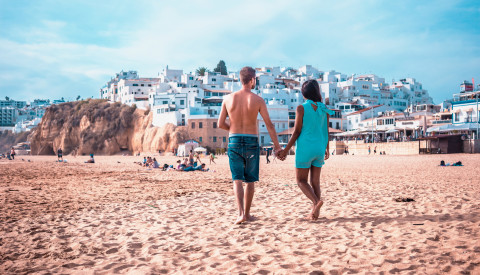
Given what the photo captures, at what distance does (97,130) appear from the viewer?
213 feet

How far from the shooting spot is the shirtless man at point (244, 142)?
4453 mm

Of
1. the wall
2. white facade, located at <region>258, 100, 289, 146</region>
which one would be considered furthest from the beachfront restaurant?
the wall

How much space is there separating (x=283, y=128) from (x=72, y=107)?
43448 mm

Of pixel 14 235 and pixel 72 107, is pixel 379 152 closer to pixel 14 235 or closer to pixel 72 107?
pixel 14 235

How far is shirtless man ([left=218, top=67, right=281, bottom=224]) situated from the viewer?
175 inches

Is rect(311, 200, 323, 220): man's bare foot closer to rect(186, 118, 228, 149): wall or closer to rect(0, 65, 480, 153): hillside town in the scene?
rect(0, 65, 480, 153): hillside town

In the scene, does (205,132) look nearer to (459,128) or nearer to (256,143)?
(459,128)

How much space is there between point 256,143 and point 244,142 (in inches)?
7.4

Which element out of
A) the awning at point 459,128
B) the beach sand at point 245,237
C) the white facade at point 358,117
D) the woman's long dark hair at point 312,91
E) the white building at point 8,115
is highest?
the white building at point 8,115

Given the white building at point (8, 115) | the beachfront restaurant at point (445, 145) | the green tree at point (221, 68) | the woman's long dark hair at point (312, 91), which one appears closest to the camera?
the woman's long dark hair at point (312, 91)

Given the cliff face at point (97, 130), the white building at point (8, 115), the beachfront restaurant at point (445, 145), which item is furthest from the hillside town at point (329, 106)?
the white building at point (8, 115)

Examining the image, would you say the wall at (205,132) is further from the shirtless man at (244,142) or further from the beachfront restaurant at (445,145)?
the shirtless man at (244,142)

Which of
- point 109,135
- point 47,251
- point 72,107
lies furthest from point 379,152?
point 72,107

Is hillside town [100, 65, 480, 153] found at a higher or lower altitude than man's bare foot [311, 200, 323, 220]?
higher
